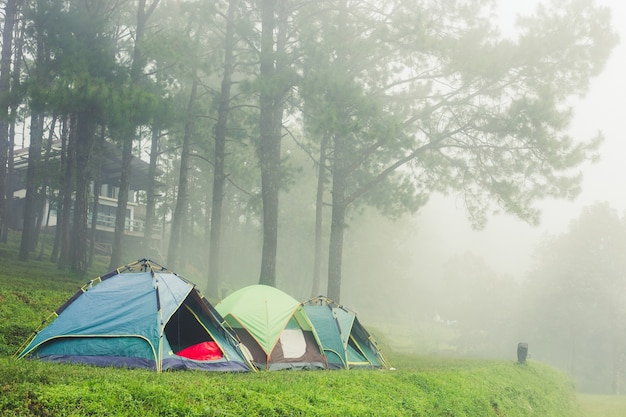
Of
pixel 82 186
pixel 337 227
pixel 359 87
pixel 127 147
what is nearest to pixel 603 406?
pixel 337 227

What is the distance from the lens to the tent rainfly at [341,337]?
46.2 feet

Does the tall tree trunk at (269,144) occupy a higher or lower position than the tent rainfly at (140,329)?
higher

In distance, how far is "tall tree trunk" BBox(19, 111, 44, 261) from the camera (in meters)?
25.7

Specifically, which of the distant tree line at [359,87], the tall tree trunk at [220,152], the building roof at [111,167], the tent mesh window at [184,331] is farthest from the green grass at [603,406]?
the building roof at [111,167]

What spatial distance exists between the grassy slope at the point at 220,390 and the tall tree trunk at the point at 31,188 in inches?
354

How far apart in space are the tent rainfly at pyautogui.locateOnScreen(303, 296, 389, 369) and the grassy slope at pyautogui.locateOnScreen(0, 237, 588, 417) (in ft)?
6.90

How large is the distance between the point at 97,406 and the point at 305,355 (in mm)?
7337

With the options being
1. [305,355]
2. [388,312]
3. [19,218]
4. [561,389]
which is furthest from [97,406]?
[388,312]

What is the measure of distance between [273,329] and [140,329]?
3.66 meters

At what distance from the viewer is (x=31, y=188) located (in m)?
26.7

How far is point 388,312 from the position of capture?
2773 inches

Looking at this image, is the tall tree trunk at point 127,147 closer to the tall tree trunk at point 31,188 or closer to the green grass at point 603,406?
the tall tree trunk at point 31,188

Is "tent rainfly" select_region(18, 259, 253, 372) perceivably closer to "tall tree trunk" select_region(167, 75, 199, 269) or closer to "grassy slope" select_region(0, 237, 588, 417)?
"grassy slope" select_region(0, 237, 588, 417)

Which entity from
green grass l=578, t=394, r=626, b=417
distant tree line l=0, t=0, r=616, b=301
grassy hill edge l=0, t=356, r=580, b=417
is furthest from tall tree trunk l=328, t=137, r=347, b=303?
green grass l=578, t=394, r=626, b=417
